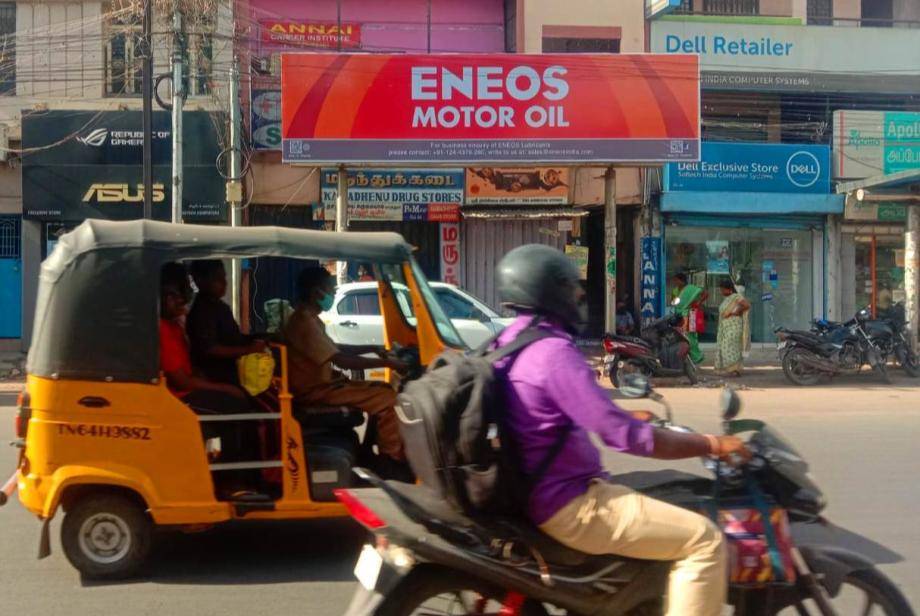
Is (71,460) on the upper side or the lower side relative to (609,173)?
lower

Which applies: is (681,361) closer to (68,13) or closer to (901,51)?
(901,51)

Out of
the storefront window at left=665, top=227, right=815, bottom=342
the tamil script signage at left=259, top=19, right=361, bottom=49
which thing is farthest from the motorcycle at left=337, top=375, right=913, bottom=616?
the tamil script signage at left=259, top=19, right=361, bottom=49

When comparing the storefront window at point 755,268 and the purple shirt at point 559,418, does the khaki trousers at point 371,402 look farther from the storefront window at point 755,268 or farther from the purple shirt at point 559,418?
the storefront window at point 755,268

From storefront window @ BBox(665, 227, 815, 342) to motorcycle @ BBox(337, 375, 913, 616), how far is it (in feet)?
53.4

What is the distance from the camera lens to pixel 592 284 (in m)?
20.8

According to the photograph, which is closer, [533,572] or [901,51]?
[533,572]

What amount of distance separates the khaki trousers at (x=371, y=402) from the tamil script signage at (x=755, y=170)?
546 inches

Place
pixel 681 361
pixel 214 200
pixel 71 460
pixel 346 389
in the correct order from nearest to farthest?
pixel 71 460 → pixel 346 389 → pixel 681 361 → pixel 214 200

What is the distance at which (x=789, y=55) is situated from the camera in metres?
20.2

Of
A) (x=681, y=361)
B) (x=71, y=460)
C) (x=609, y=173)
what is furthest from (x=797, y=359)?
(x=71, y=460)

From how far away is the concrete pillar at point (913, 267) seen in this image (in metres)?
17.1

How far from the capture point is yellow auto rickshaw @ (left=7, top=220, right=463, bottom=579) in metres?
5.25

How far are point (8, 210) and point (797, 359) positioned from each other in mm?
14361

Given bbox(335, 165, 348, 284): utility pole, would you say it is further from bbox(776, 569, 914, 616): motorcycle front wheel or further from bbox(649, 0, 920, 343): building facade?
bbox(776, 569, 914, 616): motorcycle front wheel
